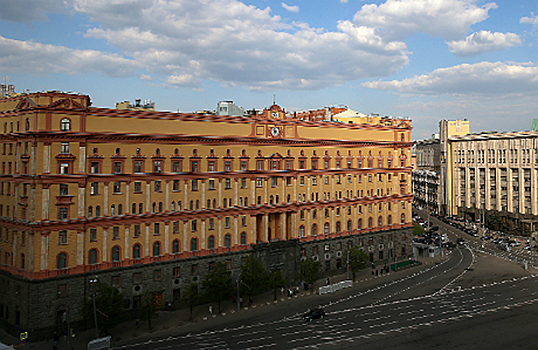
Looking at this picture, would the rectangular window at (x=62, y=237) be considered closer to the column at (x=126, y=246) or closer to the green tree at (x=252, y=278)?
the column at (x=126, y=246)

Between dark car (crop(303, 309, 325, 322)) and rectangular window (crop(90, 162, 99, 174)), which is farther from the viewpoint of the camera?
rectangular window (crop(90, 162, 99, 174))

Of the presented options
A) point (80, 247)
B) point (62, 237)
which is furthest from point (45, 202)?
point (80, 247)

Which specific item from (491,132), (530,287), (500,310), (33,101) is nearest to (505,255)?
(530,287)

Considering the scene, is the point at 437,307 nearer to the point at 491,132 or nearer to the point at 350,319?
the point at 350,319

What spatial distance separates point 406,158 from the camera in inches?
4368

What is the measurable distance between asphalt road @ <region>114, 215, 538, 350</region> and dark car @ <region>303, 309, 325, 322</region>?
767 millimetres

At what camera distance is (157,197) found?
75500mm

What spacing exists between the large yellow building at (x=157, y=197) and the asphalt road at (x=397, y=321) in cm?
1234

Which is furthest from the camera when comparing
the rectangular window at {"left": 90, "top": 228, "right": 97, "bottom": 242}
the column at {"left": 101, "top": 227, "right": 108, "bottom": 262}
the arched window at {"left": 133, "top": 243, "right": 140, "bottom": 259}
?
the arched window at {"left": 133, "top": 243, "right": 140, "bottom": 259}

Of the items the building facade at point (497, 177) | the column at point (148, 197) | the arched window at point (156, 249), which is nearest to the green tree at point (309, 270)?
the arched window at point (156, 249)

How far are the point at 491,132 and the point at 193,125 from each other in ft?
410

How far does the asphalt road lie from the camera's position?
59531 millimetres

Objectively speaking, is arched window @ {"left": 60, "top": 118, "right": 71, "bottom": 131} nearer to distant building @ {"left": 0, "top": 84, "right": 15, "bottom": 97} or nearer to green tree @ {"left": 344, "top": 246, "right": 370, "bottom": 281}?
distant building @ {"left": 0, "top": 84, "right": 15, "bottom": 97}

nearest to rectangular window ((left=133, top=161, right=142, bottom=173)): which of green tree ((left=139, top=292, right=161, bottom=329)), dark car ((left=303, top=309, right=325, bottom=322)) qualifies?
green tree ((left=139, top=292, right=161, bottom=329))
